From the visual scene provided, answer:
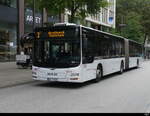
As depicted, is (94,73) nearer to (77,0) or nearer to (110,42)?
(110,42)

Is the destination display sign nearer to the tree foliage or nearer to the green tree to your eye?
the green tree

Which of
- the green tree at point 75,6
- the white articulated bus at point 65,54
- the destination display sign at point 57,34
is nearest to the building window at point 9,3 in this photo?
the green tree at point 75,6

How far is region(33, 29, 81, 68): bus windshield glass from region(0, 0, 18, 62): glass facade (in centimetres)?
1515

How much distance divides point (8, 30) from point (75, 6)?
10.4 meters

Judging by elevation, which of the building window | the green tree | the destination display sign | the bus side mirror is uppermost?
the building window

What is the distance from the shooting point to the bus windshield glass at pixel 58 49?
12.5 metres

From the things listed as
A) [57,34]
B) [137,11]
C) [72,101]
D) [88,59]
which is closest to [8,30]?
[57,34]

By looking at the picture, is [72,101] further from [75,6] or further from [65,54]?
[75,6]

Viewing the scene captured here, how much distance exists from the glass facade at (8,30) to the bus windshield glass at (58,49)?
596 inches

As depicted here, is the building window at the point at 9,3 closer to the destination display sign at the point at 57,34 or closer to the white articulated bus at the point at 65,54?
the white articulated bus at the point at 65,54

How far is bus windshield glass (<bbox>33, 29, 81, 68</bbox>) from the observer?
12484 millimetres

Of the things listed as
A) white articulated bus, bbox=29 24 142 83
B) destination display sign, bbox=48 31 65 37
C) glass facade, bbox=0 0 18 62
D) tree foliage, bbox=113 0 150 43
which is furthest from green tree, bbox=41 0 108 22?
tree foliage, bbox=113 0 150 43

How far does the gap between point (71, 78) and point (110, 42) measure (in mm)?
5875

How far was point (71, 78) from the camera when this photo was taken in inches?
486
